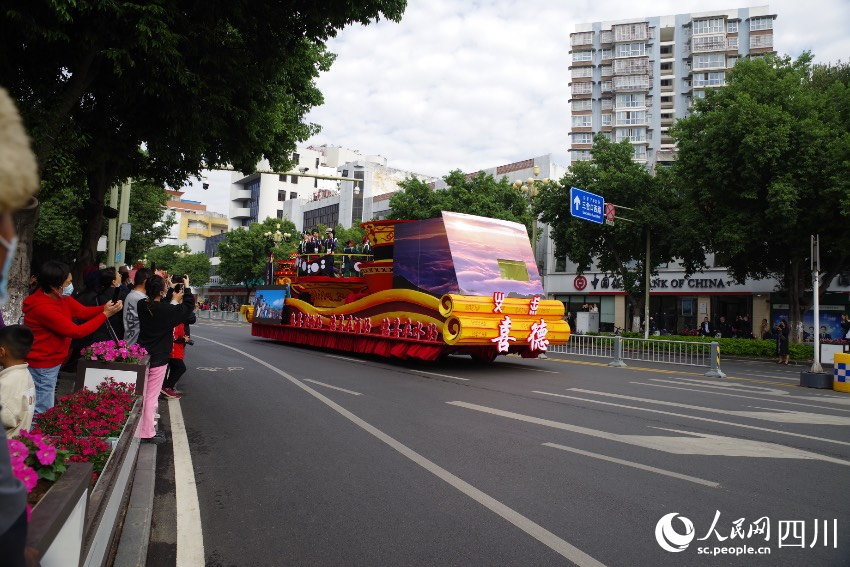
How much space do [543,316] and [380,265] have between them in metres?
4.59

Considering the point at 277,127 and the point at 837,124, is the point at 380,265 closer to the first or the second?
the point at 277,127

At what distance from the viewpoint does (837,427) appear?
27.5 feet

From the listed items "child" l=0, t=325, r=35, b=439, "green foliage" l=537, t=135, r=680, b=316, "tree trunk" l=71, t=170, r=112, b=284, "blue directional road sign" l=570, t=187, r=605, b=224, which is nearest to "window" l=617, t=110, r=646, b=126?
"green foliage" l=537, t=135, r=680, b=316

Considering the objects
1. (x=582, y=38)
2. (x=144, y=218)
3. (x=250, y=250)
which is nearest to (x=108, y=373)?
(x=144, y=218)

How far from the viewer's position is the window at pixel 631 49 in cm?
6800

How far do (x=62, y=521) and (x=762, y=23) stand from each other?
248ft

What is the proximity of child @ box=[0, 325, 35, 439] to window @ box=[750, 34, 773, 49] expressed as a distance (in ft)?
242

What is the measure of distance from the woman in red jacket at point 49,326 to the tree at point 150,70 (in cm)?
296

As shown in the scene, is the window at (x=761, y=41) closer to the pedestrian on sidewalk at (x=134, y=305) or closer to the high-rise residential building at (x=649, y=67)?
the high-rise residential building at (x=649, y=67)

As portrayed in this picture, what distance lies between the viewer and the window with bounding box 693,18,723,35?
207 ft

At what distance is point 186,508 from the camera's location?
15.0ft

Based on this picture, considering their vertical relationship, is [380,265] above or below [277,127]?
below

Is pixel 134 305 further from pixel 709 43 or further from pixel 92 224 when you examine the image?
pixel 709 43

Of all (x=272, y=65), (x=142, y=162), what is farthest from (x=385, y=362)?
(x=272, y=65)
